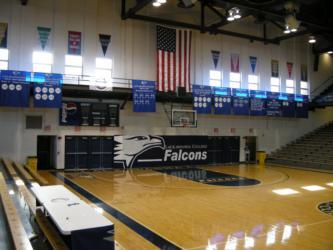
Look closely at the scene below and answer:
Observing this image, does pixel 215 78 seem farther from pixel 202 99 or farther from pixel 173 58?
pixel 173 58

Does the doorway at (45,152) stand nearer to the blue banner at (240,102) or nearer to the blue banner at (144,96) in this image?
the blue banner at (144,96)

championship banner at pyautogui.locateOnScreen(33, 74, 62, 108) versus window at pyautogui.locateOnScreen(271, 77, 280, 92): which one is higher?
window at pyautogui.locateOnScreen(271, 77, 280, 92)

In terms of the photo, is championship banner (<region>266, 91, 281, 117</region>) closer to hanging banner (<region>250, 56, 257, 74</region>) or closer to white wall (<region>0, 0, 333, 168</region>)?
white wall (<region>0, 0, 333, 168</region>)

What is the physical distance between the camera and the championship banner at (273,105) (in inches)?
931

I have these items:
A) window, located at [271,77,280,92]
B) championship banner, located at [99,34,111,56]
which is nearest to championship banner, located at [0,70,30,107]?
championship banner, located at [99,34,111,56]

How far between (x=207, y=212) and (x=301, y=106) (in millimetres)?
18627

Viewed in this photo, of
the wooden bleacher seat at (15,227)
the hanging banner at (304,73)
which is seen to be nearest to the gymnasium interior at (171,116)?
the hanging banner at (304,73)

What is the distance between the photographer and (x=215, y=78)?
75.7ft

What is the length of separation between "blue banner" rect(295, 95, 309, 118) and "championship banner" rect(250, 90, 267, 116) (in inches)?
129

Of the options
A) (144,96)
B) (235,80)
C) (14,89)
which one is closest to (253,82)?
(235,80)

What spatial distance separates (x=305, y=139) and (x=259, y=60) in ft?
23.7

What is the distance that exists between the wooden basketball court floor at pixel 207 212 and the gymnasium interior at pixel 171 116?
0.23ft

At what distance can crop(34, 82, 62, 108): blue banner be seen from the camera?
16734 millimetres

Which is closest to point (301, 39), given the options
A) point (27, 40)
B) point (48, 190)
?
point (27, 40)
